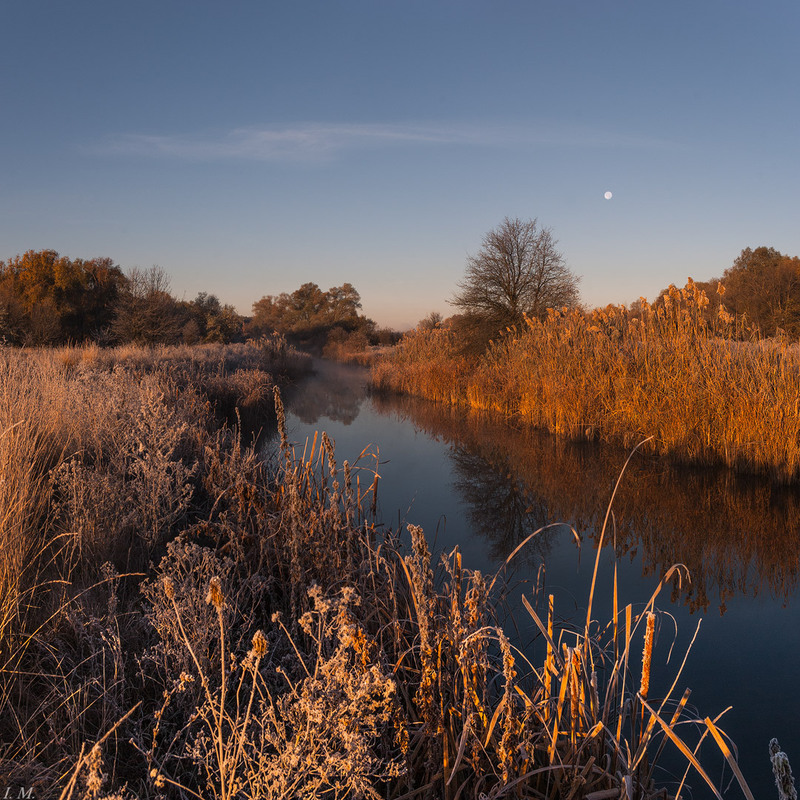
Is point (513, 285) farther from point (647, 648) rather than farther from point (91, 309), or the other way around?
point (91, 309)

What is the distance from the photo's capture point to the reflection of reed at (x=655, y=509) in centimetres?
442

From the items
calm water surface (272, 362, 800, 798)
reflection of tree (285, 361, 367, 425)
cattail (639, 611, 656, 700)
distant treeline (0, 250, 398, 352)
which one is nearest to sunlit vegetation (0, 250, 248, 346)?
distant treeline (0, 250, 398, 352)

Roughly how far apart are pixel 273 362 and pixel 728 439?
1706 centimetres

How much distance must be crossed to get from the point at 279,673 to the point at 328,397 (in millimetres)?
14658

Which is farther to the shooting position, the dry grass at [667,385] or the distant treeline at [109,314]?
the distant treeline at [109,314]

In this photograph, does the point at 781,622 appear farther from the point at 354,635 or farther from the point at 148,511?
the point at 148,511

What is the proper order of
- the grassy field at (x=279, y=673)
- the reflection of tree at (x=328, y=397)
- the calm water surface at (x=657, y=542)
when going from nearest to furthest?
the grassy field at (x=279, y=673) → the calm water surface at (x=657, y=542) → the reflection of tree at (x=328, y=397)

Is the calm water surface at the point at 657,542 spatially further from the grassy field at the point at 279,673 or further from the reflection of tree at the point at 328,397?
the reflection of tree at the point at 328,397

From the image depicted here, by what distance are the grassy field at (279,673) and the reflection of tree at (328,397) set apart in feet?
28.5

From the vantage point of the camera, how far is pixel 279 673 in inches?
88.8

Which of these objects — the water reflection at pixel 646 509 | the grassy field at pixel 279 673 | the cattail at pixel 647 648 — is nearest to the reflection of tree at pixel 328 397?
the water reflection at pixel 646 509

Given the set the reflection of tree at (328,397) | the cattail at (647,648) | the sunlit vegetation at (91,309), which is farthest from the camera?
the sunlit vegetation at (91,309)

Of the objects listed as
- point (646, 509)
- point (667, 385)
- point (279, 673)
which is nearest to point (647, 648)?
point (279, 673)

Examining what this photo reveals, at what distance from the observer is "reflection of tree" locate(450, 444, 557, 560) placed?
203 inches
